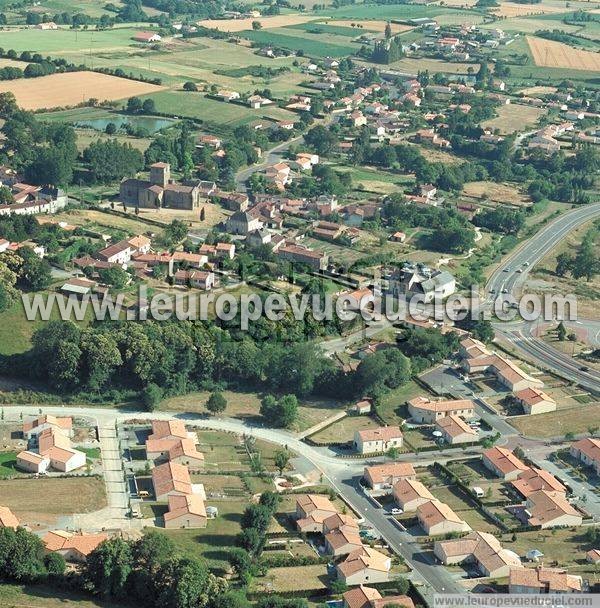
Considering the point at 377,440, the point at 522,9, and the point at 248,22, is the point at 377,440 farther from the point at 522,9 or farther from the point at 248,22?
the point at 522,9

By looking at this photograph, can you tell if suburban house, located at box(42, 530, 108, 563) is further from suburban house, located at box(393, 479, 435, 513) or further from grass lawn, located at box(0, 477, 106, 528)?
suburban house, located at box(393, 479, 435, 513)

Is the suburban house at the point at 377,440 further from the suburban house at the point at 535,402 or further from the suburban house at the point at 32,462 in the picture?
the suburban house at the point at 32,462

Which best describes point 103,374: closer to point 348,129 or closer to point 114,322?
point 114,322

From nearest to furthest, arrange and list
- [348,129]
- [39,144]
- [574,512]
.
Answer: [574,512], [39,144], [348,129]

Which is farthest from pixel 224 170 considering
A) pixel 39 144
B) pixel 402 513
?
pixel 402 513

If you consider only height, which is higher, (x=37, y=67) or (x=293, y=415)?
(x=37, y=67)

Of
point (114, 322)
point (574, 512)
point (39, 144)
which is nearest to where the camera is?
point (574, 512)
